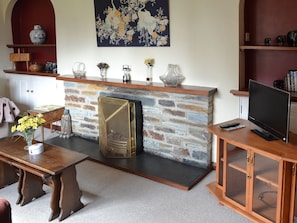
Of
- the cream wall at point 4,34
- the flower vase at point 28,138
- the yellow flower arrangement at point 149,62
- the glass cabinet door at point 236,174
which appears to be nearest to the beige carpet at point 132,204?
the glass cabinet door at point 236,174

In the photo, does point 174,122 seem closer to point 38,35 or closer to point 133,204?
point 133,204

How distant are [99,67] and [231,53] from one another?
1901mm

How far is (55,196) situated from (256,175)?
1734mm

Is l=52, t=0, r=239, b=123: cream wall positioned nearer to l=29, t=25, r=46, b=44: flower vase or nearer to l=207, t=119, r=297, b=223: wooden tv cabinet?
l=207, t=119, r=297, b=223: wooden tv cabinet

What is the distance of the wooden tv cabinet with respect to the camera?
2.58 m

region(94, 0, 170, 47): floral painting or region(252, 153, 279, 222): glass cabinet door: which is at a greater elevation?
region(94, 0, 170, 47): floral painting

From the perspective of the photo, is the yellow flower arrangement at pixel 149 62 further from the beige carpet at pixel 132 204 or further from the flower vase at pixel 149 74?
the beige carpet at pixel 132 204

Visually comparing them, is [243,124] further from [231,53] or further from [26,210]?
[26,210]

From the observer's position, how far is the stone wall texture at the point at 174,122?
3930 millimetres

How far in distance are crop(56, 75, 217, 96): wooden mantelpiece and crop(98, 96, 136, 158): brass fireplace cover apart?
200 mm

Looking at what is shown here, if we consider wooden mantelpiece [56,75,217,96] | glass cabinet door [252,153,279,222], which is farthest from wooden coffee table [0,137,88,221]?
glass cabinet door [252,153,279,222]

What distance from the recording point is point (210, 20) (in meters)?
3.75

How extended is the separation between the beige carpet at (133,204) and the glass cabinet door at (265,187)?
0.24 meters

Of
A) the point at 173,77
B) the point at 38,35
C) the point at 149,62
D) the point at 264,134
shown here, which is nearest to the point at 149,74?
the point at 149,62
